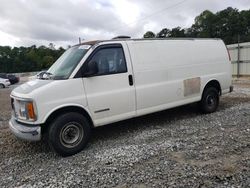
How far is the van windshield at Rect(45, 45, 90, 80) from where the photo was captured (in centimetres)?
516

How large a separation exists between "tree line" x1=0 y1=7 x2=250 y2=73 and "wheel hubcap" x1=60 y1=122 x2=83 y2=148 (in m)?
41.2

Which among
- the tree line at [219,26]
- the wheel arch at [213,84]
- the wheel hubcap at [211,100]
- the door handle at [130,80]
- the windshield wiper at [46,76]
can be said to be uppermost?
the tree line at [219,26]

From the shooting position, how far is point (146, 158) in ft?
14.5

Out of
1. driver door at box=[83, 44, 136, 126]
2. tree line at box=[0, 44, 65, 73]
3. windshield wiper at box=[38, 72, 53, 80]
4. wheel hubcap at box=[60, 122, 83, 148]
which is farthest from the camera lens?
tree line at box=[0, 44, 65, 73]

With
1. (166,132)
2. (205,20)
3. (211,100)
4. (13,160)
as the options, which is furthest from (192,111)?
(205,20)

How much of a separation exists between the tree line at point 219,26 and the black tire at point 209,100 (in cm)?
4518

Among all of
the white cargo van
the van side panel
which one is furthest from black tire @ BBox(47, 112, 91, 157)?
the van side panel

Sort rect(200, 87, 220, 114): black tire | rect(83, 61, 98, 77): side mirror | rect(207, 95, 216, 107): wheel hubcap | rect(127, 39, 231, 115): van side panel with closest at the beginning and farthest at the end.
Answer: rect(83, 61, 98, 77): side mirror < rect(127, 39, 231, 115): van side panel < rect(200, 87, 220, 114): black tire < rect(207, 95, 216, 107): wheel hubcap

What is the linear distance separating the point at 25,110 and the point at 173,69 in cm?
356

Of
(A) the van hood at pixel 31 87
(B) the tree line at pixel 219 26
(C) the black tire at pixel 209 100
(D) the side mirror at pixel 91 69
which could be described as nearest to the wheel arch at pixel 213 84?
(C) the black tire at pixel 209 100

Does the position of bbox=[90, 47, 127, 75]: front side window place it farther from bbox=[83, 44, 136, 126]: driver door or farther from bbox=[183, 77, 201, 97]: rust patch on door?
bbox=[183, 77, 201, 97]: rust patch on door

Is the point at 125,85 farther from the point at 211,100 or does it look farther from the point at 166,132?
the point at 211,100

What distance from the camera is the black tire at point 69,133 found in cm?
478

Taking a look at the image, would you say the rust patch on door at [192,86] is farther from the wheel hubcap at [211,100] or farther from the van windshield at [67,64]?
the van windshield at [67,64]
